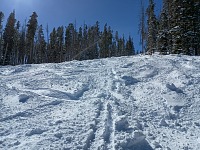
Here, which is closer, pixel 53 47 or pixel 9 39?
pixel 9 39

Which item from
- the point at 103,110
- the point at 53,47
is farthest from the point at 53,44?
the point at 103,110

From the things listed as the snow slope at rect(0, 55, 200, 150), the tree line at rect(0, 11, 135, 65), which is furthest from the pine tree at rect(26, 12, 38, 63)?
the snow slope at rect(0, 55, 200, 150)

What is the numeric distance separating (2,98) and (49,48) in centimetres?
5439

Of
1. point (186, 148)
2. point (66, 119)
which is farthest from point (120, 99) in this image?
point (186, 148)

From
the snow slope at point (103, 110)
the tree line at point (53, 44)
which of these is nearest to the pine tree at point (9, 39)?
the tree line at point (53, 44)

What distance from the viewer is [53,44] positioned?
61.9 meters

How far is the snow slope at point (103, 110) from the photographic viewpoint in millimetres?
5770

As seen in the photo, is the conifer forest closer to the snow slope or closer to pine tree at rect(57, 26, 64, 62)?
pine tree at rect(57, 26, 64, 62)

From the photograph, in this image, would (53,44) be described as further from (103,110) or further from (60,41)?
(103,110)

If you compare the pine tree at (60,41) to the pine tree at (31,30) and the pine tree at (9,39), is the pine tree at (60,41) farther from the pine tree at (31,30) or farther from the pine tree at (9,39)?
the pine tree at (9,39)

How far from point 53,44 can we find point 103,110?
5649cm

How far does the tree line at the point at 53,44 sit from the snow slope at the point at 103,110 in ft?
132

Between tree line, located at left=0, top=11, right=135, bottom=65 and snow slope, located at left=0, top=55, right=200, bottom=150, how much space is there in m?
40.4

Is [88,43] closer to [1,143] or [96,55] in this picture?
[96,55]
